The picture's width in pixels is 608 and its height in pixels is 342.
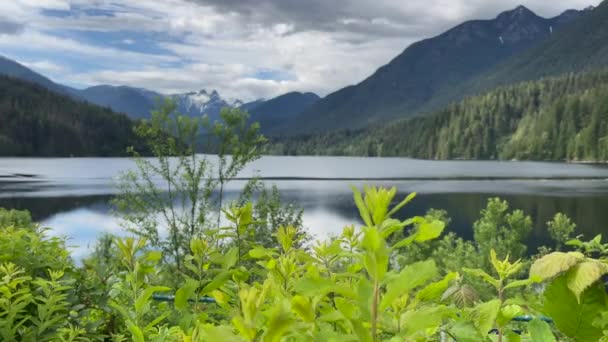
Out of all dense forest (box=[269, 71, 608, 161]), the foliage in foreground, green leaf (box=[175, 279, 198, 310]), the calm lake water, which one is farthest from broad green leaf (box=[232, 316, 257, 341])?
dense forest (box=[269, 71, 608, 161])

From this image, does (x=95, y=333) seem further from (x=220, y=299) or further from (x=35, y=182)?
(x=35, y=182)

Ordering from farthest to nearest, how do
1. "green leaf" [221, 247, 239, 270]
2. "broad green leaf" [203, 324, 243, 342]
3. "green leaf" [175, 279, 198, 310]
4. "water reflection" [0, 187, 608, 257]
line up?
"water reflection" [0, 187, 608, 257]
"green leaf" [221, 247, 239, 270]
"green leaf" [175, 279, 198, 310]
"broad green leaf" [203, 324, 243, 342]

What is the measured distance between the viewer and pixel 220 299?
118cm

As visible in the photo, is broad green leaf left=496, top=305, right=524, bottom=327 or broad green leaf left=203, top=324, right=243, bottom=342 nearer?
broad green leaf left=203, top=324, right=243, bottom=342

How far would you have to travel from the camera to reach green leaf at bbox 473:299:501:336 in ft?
3.19

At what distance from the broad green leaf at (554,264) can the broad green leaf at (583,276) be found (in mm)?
15

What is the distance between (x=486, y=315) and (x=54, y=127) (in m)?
185

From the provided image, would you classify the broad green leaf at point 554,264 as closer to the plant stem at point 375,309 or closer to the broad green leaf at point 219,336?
the plant stem at point 375,309

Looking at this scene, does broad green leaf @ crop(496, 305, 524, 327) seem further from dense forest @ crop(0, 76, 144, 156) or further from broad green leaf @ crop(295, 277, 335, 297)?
dense forest @ crop(0, 76, 144, 156)

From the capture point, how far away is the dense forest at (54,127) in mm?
162875

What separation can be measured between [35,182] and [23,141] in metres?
89.3

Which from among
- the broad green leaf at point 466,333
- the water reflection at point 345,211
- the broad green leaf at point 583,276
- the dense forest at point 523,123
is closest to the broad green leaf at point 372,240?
the broad green leaf at point 466,333

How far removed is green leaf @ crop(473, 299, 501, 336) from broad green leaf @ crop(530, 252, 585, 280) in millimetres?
107

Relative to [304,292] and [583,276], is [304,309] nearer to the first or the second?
[304,292]
